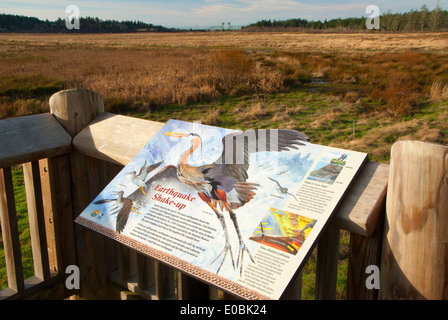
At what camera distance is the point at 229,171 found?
138 cm

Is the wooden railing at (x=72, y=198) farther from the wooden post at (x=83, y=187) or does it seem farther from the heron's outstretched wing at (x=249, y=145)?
the heron's outstretched wing at (x=249, y=145)

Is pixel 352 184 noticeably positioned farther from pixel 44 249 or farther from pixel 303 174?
pixel 44 249

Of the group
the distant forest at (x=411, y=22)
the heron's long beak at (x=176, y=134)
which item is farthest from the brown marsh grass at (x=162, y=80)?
the distant forest at (x=411, y=22)

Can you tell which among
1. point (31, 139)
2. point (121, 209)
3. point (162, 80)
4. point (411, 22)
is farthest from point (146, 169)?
point (411, 22)

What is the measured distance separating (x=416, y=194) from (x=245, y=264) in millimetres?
539

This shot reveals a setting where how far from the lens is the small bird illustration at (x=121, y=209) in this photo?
1386 millimetres

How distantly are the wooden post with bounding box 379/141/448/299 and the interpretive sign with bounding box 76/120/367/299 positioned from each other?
16 cm

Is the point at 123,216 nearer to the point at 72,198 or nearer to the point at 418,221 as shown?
the point at 72,198

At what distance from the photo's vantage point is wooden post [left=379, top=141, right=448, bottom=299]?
3.47ft

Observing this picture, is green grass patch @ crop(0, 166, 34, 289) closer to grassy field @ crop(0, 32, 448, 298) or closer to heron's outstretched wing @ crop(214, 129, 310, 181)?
grassy field @ crop(0, 32, 448, 298)

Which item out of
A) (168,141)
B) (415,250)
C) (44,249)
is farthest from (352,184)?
(44,249)

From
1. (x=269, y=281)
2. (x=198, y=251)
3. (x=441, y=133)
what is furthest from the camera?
(x=441, y=133)

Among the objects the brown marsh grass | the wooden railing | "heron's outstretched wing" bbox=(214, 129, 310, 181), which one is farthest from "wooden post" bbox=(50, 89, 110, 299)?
the brown marsh grass

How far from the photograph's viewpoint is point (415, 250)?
1109 mm
